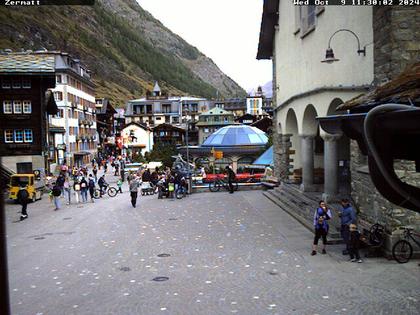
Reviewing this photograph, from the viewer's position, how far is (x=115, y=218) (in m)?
21.2

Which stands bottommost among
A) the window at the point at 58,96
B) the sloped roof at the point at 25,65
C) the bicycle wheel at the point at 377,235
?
the bicycle wheel at the point at 377,235

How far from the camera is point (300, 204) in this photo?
67.2 ft

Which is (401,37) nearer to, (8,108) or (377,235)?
(377,235)

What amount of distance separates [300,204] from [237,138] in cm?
3752

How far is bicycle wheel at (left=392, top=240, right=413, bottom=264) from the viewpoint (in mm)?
12375

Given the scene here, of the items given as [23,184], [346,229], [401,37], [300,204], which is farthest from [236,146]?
[401,37]

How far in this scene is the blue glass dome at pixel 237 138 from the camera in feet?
189

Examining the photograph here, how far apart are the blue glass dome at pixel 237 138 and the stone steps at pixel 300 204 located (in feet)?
99.3

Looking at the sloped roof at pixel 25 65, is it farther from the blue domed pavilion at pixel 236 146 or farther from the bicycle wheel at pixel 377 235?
the bicycle wheel at pixel 377 235

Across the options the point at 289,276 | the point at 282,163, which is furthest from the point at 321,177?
the point at 289,276

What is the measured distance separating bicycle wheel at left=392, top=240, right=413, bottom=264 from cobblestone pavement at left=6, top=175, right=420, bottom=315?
0.22 metres

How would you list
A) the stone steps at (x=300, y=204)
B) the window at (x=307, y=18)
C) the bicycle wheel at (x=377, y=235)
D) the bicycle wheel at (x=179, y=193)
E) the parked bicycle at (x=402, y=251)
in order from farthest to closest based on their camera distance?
the bicycle wheel at (x=179, y=193) → the window at (x=307, y=18) → the stone steps at (x=300, y=204) → the bicycle wheel at (x=377, y=235) → the parked bicycle at (x=402, y=251)

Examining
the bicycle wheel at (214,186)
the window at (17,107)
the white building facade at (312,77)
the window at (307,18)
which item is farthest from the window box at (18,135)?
the window at (307,18)

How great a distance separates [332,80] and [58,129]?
4290 centimetres
